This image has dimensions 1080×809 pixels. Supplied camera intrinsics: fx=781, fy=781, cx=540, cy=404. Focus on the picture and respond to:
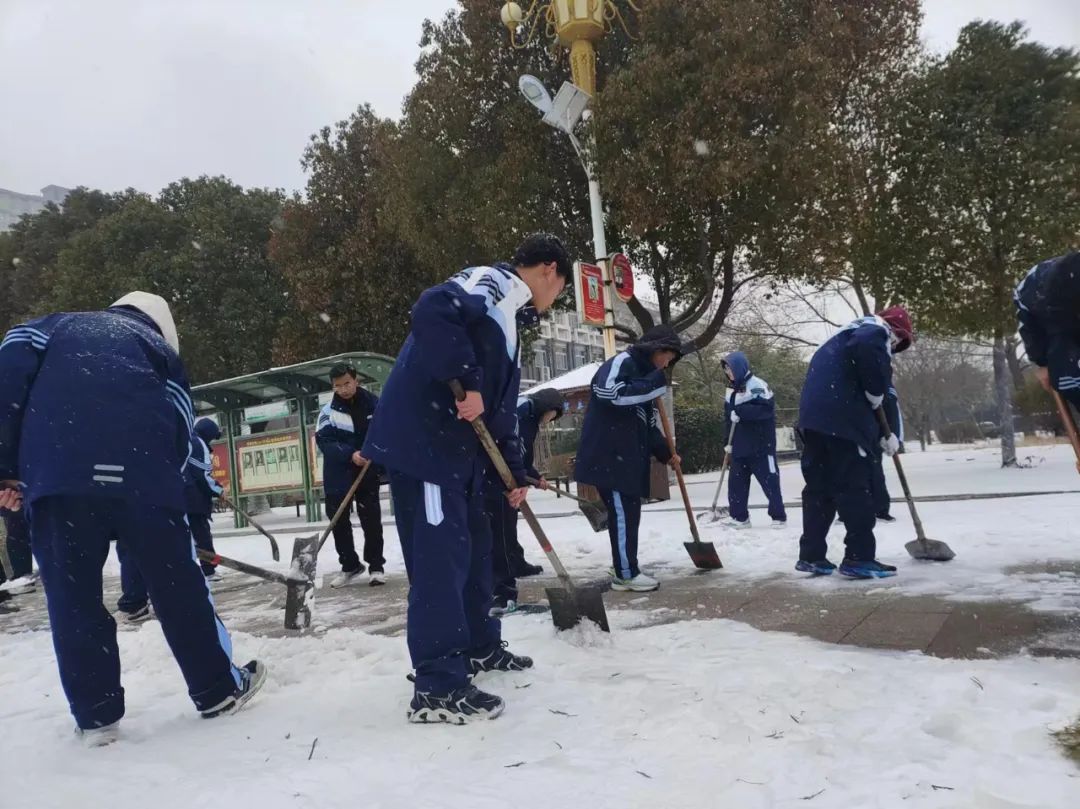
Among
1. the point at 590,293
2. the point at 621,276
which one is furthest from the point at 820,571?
the point at 621,276

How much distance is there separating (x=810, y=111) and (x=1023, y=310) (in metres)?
8.09

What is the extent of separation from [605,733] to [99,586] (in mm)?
1824

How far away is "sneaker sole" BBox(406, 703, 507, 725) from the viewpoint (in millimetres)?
2590

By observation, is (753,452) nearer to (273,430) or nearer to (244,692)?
(244,692)

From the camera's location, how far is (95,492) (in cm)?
262

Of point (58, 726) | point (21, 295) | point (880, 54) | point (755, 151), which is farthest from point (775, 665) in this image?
point (21, 295)

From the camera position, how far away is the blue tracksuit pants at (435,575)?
8.86 ft

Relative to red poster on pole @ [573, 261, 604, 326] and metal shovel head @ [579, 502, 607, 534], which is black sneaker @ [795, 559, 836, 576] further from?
red poster on pole @ [573, 261, 604, 326]

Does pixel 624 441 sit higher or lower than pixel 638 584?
higher

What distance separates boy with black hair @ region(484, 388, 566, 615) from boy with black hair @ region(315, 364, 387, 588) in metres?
1.23

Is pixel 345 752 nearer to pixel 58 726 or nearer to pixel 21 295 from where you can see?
pixel 58 726

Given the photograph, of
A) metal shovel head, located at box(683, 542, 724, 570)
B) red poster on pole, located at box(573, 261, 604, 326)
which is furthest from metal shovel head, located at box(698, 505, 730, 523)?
metal shovel head, located at box(683, 542, 724, 570)

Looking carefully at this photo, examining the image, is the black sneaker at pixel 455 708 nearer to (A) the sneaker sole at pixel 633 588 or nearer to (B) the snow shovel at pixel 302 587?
(B) the snow shovel at pixel 302 587

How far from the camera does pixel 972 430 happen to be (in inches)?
1496
